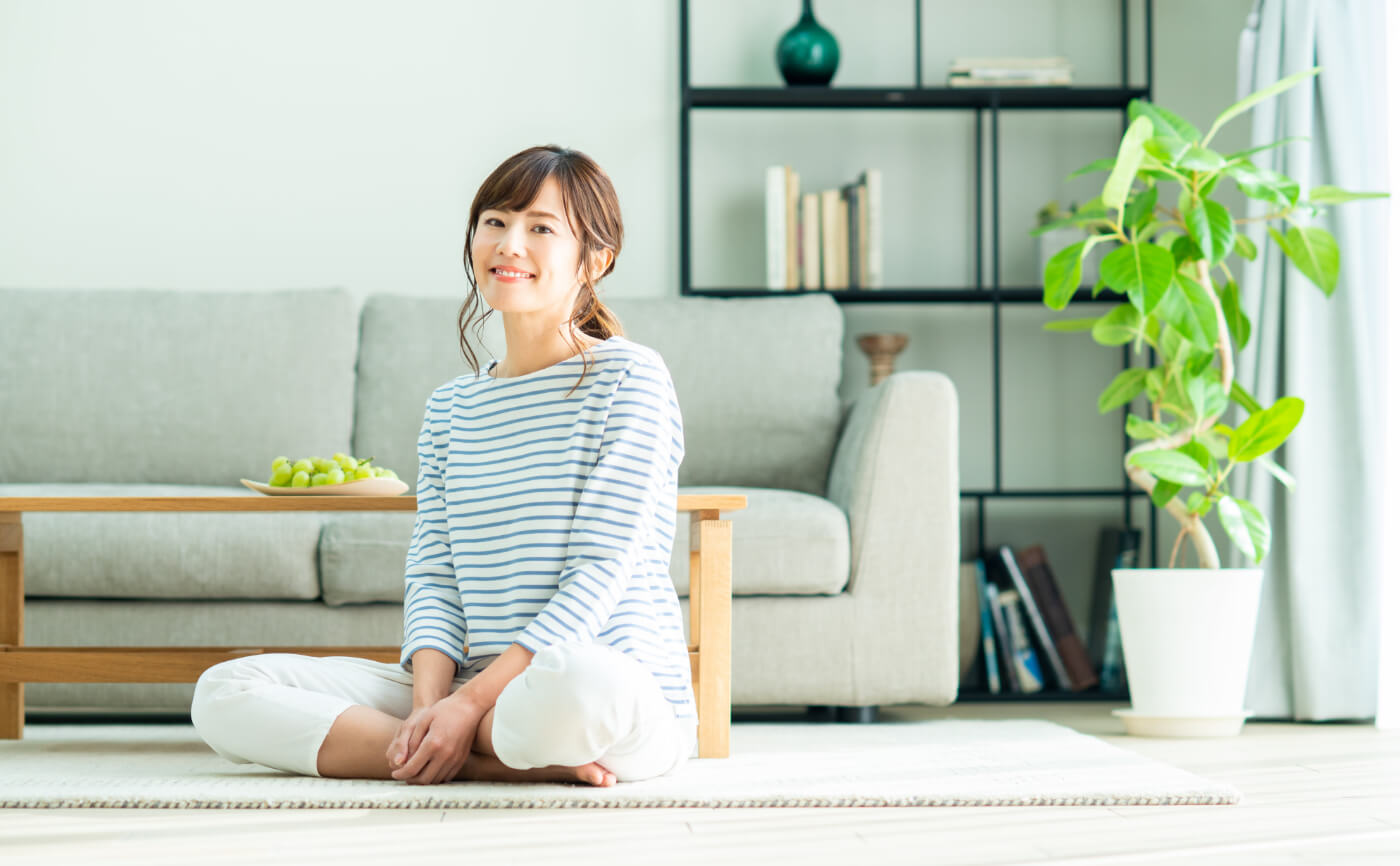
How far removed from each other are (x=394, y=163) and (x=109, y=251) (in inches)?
27.6

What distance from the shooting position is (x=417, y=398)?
2.71 meters

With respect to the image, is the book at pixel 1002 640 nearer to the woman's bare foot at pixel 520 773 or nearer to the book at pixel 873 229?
the book at pixel 873 229

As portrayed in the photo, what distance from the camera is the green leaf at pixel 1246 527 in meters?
2.19

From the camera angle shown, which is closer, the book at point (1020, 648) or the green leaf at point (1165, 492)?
the green leaf at point (1165, 492)

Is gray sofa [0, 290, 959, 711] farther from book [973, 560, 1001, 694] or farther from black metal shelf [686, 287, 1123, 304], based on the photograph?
book [973, 560, 1001, 694]

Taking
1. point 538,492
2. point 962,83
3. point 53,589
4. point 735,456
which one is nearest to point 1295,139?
point 962,83

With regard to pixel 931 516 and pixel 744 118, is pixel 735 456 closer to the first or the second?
pixel 931 516

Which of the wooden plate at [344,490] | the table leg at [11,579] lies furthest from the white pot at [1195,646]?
the table leg at [11,579]

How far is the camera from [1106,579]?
2.99m

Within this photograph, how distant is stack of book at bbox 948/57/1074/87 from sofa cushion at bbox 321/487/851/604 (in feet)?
4.27

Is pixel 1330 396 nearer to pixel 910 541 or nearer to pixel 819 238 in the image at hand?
pixel 910 541

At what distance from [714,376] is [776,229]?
0.47 m

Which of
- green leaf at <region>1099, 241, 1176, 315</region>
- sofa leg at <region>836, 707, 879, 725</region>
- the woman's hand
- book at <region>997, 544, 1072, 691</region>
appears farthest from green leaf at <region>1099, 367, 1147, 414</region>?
the woman's hand

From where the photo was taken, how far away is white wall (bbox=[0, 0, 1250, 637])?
10.2 feet
